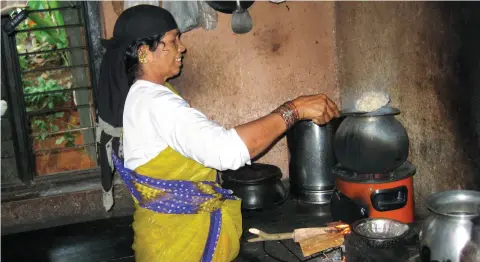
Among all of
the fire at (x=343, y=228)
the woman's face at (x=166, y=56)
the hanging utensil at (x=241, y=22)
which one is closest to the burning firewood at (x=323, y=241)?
the fire at (x=343, y=228)

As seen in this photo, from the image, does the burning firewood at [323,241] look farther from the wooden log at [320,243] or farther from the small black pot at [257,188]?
the small black pot at [257,188]

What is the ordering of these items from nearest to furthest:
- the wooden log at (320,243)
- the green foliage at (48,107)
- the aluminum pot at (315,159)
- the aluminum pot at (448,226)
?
the aluminum pot at (448,226), the wooden log at (320,243), the aluminum pot at (315,159), the green foliage at (48,107)

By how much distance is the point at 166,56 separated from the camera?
2.54 metres

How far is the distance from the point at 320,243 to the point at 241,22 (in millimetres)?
2323

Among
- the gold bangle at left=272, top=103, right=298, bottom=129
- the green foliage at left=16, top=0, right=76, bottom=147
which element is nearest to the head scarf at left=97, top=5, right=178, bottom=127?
the gold bangle at left=272, top=103, right=298, bottom=129

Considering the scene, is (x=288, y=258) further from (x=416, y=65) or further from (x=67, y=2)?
(x=67, y=2)

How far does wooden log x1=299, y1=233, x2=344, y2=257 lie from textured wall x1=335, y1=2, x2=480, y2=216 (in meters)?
0.92

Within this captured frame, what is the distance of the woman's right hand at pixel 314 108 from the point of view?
7.70ft

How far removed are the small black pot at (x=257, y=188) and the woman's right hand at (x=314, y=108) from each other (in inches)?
77.8

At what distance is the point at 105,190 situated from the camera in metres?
3.50

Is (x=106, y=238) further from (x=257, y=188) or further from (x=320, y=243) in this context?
(x=320, y=243)

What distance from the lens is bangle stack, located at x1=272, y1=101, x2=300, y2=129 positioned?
2281mm

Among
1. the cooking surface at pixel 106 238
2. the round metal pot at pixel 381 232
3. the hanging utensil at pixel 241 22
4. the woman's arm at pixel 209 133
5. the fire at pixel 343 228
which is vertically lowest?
the cooking surface at pixel 106 238

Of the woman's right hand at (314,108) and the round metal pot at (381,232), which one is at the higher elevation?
the woman's right hand at (314,108)
